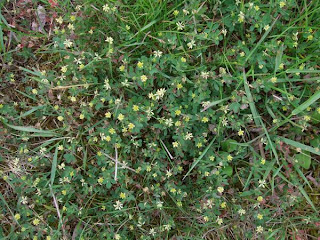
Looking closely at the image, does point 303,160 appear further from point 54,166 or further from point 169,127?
point 54,166

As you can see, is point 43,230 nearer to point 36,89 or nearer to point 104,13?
point 36,89

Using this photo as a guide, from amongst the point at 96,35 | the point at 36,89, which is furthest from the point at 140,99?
the point at 36,89

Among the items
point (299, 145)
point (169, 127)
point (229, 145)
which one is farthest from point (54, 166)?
point (299, 145)

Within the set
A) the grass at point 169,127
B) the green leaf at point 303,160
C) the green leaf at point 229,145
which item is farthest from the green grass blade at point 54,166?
the green leaf at point 303,160

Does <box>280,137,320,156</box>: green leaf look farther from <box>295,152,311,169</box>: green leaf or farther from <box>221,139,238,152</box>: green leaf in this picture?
<box>221,139,238,152</box>: green leaf

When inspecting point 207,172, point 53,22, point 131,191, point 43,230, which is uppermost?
point 53,22

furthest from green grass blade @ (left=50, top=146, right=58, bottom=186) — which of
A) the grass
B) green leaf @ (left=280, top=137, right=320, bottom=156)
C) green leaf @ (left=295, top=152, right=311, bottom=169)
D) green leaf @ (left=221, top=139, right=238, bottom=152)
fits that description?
green leaf @ (left=295, top=152, right=311, bottom=169)
